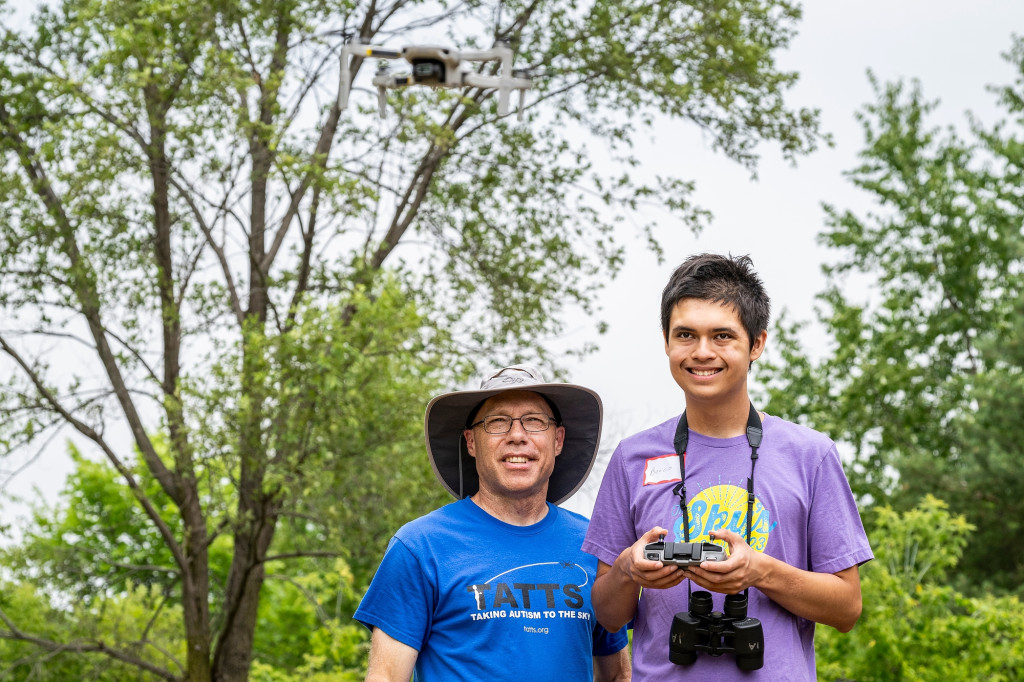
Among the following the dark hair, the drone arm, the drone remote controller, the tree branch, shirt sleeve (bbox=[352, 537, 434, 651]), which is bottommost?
the tree branch

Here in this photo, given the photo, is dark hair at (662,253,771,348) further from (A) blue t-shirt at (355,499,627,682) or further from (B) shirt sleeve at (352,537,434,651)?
(B) shirt sleeve at (352,537,434,651)

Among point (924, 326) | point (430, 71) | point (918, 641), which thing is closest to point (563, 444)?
point (430, 71)

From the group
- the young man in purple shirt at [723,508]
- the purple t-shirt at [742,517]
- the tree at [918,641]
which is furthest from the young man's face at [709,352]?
the tree at [918,641]

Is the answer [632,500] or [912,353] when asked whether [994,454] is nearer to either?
[912,353]

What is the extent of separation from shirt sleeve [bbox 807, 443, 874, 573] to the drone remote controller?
11.8 inches

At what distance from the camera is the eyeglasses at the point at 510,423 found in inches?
117

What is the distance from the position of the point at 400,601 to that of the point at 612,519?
59 cm

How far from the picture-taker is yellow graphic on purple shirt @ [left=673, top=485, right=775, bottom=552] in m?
2.34

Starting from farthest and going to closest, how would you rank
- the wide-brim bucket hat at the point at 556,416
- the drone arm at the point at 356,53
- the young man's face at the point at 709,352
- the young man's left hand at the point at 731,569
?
1. the drone arm at the point at 356,53
2. the wide-brim bucket hat at the point at 556,416
3. the young man's face at the point at 709,352
4. the young man's left hand at the point at 731,569

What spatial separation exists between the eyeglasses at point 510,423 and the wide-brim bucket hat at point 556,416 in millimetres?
67

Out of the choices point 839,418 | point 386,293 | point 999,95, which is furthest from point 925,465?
point 386,293

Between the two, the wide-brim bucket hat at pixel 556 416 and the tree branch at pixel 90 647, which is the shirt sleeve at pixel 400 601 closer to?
the wide-brim bucket hat at pixel 556 416

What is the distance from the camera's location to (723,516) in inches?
92.9

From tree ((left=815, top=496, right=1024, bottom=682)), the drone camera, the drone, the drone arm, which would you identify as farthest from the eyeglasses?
tree ((left=815, top=496, right=1024, bottom=682))
